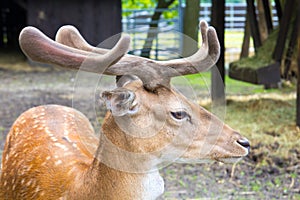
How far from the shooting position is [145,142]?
2.54m

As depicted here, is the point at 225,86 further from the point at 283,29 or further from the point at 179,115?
the point at 179,115

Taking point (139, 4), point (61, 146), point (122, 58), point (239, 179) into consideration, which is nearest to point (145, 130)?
point (122, 58)

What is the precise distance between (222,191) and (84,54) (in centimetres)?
260

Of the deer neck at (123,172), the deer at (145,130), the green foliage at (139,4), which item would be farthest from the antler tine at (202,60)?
the green foliage at (139,4)

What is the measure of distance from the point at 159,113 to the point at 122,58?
28 centimetres

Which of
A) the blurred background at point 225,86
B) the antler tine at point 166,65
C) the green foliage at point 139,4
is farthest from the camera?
the green foliage at point 139,4

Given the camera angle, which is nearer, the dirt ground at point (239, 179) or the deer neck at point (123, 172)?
the deer neck at point (123, 172)

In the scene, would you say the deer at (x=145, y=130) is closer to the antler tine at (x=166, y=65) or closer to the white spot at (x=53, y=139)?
the antler tine at (x=166, y=65)

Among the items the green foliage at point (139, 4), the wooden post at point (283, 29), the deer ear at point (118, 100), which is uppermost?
the deer ear at point (118, 100)

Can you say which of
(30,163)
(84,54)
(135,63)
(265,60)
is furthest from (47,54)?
(265,60)

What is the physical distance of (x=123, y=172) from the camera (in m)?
2.55

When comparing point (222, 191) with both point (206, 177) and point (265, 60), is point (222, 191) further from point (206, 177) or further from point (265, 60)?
point (265, 60)

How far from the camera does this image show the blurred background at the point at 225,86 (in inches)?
189

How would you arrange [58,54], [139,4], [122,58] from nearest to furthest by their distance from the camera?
[58,54] → [122,58] → [139,4]
